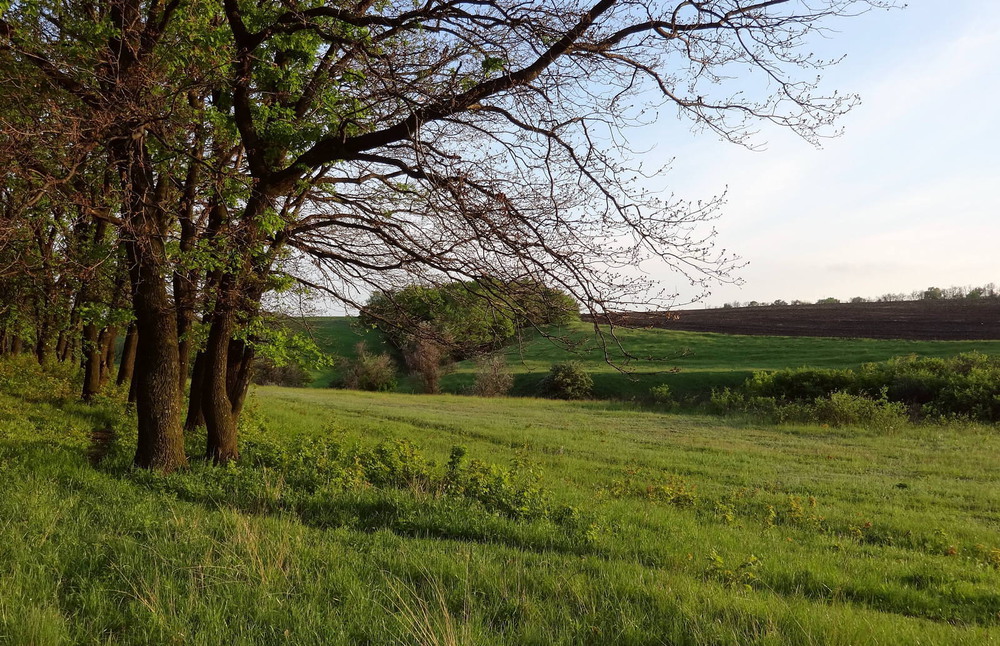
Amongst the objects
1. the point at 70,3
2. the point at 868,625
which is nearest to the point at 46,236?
the point at 70,3

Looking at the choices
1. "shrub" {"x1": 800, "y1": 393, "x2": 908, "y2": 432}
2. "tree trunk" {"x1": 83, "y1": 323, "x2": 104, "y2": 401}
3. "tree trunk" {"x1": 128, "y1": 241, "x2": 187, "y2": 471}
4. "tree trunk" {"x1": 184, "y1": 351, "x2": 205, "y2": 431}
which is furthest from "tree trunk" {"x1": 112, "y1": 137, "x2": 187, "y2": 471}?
"shrub" {"x1": 800, "y1": 393, "x2": 908, "y2": 432}

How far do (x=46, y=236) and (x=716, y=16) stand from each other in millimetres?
14818

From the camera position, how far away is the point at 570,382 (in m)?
41.7

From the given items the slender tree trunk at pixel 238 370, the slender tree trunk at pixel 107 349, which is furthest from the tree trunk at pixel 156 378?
the slender tree trunk at pixel 107 349

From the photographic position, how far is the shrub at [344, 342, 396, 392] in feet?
169

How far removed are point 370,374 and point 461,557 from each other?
1884 inches

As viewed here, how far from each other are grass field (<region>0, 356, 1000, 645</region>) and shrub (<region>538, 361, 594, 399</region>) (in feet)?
96.1

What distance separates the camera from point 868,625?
12.7 ft

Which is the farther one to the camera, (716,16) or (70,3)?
(70,3)

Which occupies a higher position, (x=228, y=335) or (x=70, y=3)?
(x=70, y=3)

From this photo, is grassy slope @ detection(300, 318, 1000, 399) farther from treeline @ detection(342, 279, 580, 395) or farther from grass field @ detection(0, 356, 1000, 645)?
grass field @ detection(0, 356, 1000, 645)

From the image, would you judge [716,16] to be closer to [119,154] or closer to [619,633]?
[619,633]

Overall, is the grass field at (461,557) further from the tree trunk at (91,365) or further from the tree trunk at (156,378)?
the tree trunk at (91,365)

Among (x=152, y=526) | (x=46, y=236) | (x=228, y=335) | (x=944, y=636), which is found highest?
(x=46, y=236)
